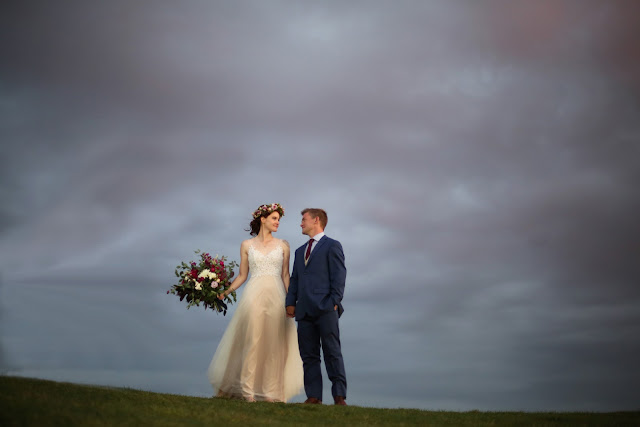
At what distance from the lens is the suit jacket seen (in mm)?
11859

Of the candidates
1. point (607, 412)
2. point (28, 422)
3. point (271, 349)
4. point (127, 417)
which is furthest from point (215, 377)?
point (607, 412)

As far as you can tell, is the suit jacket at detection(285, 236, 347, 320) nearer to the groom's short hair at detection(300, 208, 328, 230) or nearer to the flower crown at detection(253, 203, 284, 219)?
the groom's short hair at detection(300, 208, 328, 230)

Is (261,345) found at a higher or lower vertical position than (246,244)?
lower

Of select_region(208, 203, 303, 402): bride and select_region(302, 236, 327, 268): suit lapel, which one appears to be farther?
select_region(208, 203, 303, 402): bride

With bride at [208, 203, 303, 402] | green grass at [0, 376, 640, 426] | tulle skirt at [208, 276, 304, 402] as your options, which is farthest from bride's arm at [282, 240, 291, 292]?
green grass at [0, 376, 640, 426]

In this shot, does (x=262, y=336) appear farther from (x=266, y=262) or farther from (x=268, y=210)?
(x=268, y=210)

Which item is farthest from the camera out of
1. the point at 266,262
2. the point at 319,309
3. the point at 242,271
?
the point at 242,271

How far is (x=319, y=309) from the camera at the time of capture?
38.6 ft

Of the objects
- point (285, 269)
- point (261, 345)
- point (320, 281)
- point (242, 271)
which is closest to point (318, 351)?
point (261, 345)

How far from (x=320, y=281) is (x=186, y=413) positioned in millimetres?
3681

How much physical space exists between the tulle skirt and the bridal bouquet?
65cm

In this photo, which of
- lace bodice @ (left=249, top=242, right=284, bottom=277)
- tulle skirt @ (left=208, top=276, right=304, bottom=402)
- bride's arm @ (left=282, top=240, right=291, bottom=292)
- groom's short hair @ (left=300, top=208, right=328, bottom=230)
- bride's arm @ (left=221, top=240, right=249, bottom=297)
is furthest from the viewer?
bride's arm @ (left=221, top=240, right=249, bottom=297)

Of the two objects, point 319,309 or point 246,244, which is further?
point 246,244

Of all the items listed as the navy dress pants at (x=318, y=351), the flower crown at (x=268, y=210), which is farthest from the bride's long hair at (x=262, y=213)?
the navy dress pants at (x=318, y=351)
